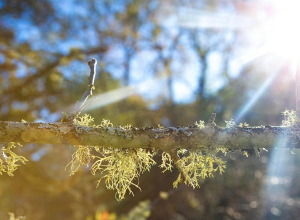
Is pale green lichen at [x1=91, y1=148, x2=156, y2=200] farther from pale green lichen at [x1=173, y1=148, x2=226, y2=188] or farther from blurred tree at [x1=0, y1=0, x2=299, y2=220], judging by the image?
blurred tree at [x1=0, y1=0, x2=299, y2=220]

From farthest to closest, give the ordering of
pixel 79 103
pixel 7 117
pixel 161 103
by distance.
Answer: pixel 161 103
pixel 7 117
pixel 79 103

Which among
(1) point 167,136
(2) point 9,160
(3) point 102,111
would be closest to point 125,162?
(1) point 167,136

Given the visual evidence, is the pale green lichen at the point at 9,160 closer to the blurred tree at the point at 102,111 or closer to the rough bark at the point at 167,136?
the rough bark at the point at 167,136

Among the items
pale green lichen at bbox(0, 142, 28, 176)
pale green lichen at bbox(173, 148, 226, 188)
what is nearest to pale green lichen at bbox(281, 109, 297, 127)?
pale green lichen at bbox(173, 148, 226, 188)

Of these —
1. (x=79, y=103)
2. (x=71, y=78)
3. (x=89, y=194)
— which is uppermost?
(x=71, y=78)

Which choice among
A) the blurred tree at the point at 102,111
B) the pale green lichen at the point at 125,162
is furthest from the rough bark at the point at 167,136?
the blurred tree at the point at 102,111

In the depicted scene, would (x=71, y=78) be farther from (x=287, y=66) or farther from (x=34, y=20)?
(x=287, y=66)

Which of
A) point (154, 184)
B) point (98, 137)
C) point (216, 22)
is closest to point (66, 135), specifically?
point (98, 137)

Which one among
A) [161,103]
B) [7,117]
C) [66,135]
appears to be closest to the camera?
[66,135]
